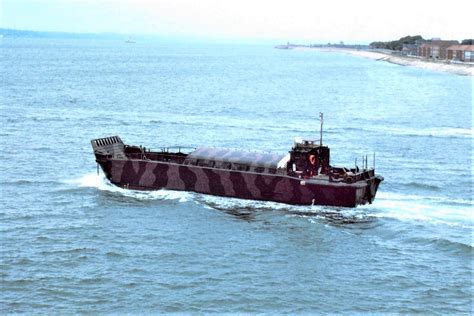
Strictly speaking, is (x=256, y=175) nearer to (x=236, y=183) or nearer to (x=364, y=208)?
(x=236, y=183)

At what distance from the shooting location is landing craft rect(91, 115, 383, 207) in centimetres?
4866

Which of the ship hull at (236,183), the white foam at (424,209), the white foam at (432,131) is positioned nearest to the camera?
the white foam at (424,209)

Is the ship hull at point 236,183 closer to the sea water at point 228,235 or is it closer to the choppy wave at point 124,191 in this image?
the choppy wave at point 124,191

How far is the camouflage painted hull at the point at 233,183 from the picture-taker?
159 feet

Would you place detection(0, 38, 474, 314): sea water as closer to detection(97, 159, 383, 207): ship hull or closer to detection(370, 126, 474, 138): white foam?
detection(370, 126, 474, 138): white foam

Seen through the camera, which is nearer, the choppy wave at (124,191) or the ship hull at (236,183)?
the ship hull at (236,183)

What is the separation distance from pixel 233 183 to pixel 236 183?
0.25 m

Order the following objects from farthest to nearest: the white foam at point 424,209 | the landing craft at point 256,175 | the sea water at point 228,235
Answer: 1. the landing craft at point 256,175
2. the white foam at point 424,209
3. the sea water at point 228,235

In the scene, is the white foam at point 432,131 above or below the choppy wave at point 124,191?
above

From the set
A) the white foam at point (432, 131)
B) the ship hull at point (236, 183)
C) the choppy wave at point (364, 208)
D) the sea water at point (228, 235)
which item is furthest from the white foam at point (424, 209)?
the white foam at point (432, 131)

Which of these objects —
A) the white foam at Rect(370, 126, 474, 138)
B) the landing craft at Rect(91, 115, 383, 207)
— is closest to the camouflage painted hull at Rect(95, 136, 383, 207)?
the landing craft at Rect(91, 115, 383, 207)

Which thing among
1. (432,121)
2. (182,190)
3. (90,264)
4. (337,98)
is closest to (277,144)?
(182,190)

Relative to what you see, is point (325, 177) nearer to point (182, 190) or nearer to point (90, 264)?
point (182, 190)

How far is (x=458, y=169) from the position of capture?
2544 inches
